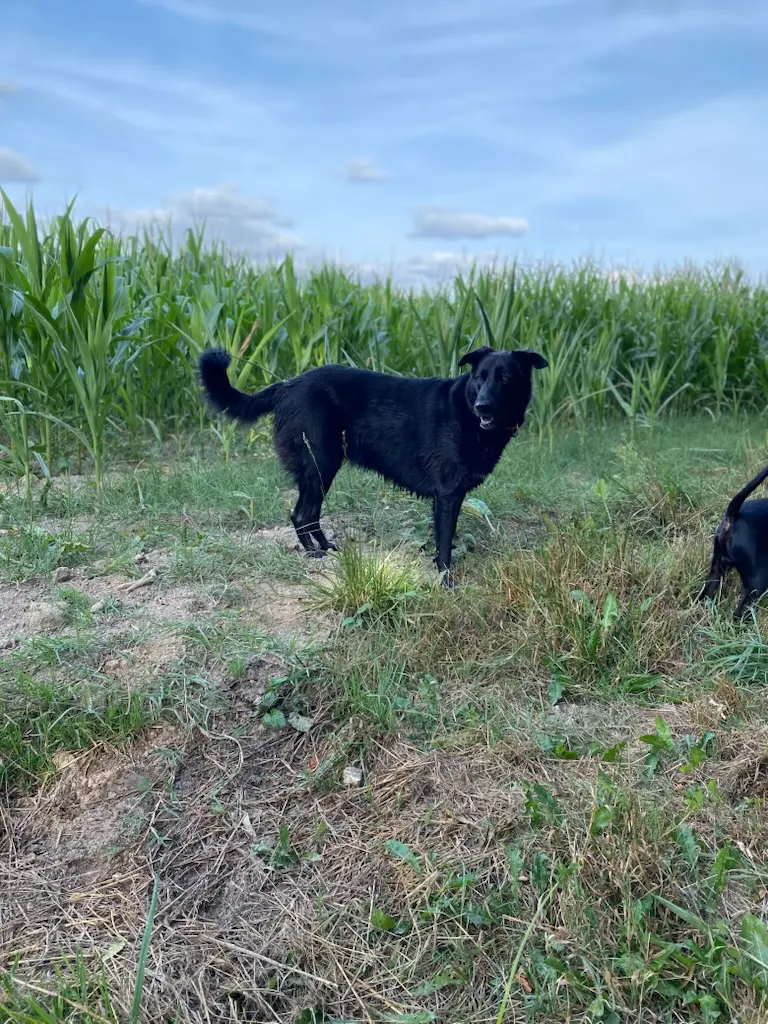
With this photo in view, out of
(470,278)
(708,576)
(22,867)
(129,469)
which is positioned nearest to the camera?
(22,867)

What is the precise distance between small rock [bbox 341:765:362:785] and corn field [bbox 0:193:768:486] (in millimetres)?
2598

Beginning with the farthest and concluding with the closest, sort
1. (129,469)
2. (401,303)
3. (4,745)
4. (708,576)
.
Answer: (401,303) → (129,469) → (708,576) → (4,745)

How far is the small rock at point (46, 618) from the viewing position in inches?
120

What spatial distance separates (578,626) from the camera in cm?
280

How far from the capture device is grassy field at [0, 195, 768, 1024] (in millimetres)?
1869

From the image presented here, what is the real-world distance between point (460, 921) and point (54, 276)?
447 centimetres

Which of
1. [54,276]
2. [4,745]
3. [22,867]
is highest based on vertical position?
[54,276]

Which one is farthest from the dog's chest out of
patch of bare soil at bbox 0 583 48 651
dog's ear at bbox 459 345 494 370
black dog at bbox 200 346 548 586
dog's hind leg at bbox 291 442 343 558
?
patch of bare soil at bbox 0 583 48 651

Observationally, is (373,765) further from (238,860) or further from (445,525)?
(445,525)

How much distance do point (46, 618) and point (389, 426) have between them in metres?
1.69

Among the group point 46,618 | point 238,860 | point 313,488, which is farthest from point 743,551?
point 46,618

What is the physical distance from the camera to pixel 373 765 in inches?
95.7

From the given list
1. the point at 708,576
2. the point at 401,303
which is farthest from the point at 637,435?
the point at 708,576

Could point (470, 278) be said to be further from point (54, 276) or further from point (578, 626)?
point (578, 626)
